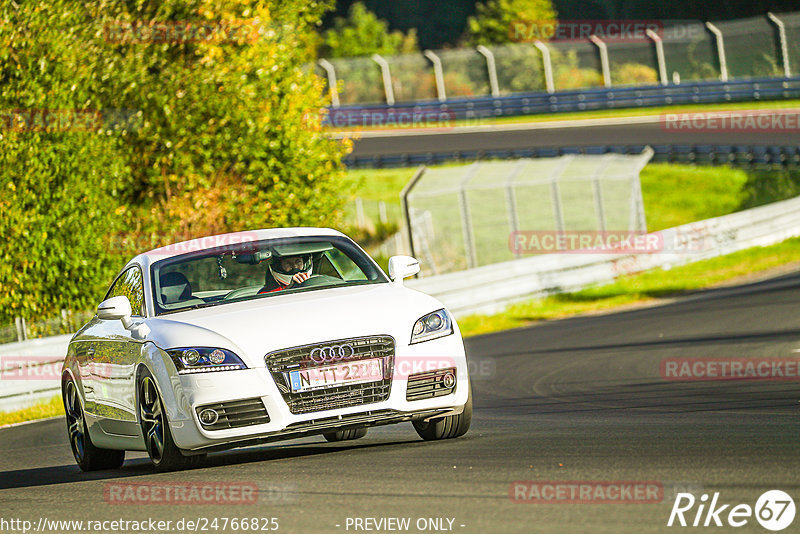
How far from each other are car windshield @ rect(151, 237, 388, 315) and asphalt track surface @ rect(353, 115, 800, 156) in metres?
27.5

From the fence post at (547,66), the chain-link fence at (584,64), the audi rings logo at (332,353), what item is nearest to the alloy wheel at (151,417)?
→ the audi rings logo at (332,353)

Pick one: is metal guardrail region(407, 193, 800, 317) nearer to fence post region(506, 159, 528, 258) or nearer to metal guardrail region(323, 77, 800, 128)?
fence post region(506, 159, 528, 258)

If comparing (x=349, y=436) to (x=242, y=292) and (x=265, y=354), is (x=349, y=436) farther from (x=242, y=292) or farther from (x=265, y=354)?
(x=265, y=354)

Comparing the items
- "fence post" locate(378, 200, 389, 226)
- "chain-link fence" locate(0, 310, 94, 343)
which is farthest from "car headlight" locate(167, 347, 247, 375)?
"fence post" locate(378, 200, 389, 226)

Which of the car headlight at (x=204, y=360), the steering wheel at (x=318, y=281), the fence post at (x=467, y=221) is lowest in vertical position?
the fence post at (x=467, y=221)

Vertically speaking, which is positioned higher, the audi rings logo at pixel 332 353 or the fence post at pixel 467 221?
the audi rings logo at pixel 332 353

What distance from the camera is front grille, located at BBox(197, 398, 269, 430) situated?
307 inches

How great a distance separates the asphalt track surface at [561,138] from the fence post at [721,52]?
3435 mm

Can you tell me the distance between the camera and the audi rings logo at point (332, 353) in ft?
25.7

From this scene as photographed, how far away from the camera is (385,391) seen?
26.2 ft

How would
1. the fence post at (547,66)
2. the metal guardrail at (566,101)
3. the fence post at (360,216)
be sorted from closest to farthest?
the fence post at (360,216)
the metal guardrail at (566,101)
the fence post at (547,66)

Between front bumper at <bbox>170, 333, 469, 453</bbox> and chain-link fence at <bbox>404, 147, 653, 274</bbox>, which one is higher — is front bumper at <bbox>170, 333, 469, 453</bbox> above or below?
above

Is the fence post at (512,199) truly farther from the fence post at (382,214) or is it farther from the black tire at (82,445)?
the black tire at (82,445)

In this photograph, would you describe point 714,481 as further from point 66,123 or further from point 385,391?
point 66,123
